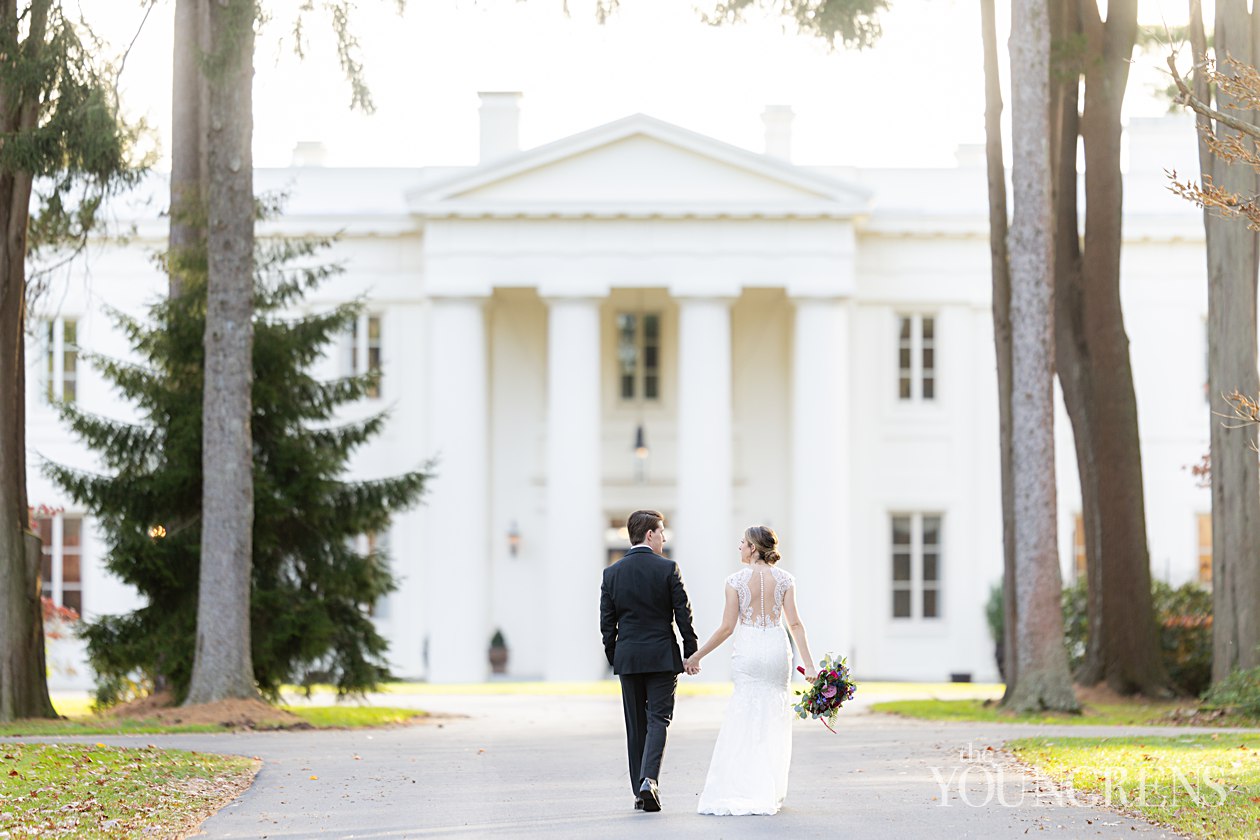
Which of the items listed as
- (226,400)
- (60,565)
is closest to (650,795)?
(226,400)

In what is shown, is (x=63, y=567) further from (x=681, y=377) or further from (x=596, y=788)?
(x=596, y=788)

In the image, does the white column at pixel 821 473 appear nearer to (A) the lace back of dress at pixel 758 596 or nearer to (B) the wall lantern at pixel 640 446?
(B) the wall lantern at pixel 640 446

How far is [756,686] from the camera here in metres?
10.7

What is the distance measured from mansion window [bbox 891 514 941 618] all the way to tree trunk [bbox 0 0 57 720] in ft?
66.2

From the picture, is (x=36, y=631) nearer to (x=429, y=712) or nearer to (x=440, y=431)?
(x=429, y=712)

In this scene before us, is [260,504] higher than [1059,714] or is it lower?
higher

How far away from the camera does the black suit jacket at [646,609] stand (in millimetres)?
10664

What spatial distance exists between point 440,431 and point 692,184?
6593 millimetres

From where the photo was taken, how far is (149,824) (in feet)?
32.9

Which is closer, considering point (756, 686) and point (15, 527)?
point (756, 686)

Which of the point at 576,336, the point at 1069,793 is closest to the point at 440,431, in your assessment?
the point at 576,336

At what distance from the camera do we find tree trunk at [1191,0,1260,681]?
1803 cm

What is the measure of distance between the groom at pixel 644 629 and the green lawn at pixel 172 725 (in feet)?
23.0

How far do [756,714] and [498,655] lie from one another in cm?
2429
